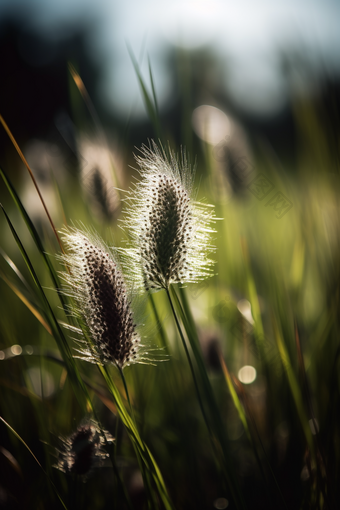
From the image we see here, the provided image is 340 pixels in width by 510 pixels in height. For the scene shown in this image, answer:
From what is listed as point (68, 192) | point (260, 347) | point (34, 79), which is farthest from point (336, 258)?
point (34, 79)

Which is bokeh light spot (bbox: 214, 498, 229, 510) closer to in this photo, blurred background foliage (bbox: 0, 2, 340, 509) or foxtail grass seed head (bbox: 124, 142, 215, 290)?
blurred background foliage (bbox: 0, 2, 340, 509)

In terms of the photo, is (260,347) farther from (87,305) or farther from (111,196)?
(111,196)

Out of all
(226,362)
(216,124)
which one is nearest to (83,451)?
(226,362)

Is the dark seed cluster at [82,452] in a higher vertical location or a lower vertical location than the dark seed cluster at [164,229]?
lower

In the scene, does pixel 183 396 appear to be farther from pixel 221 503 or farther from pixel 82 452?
pixel 82 452

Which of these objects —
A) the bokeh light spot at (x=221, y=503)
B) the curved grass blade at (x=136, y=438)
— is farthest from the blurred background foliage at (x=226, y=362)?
the curved grass blade at (x=136, y=438)

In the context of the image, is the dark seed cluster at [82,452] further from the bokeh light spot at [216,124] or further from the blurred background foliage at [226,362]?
the bokeh light spot at [216,124]

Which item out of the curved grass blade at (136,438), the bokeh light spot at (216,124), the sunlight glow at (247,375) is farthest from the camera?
the bokeh light spot at (216,124)
